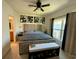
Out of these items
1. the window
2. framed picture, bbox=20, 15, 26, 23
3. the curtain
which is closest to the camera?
the curtain

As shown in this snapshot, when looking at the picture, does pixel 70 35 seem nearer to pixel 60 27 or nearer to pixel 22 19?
pixel 60 27

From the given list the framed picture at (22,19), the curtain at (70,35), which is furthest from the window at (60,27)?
the framed picture at (22,19)

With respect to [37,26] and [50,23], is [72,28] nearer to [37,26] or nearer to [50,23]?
[50,23]

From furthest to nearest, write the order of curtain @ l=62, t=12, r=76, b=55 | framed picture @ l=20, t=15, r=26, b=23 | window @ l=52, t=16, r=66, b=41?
framed picture @ l=20, t=15, r=26, b=23 → window @ l=52, t=16, r=66, b=41 → curtain @ l=62, t=12, r=76, b=55

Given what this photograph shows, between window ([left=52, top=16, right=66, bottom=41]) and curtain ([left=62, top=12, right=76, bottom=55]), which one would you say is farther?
window ([left=52, top=16, right=66, bottom=41])

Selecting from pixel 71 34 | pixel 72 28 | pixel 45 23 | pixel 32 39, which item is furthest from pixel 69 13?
pixel 45 23

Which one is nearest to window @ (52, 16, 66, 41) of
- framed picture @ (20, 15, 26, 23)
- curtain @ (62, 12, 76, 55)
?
curtain @ (62, 12, 76, 55)

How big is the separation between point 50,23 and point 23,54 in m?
4.38

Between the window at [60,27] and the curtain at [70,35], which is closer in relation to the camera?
the curtain at [70,35]

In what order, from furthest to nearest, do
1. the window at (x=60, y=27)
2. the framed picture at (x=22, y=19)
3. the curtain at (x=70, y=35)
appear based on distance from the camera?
1. the framed picture at (x=22, y=19)
2. the window at (x=60, y=27)
3. the curtain at (x=70, y=35)

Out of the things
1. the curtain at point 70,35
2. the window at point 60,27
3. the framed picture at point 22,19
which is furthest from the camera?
the framed picture at point 22,19

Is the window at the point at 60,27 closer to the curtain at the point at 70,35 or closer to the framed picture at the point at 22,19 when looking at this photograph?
the curtain at the point at 70,35

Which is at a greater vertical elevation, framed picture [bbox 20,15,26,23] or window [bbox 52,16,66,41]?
framed picture [bbox 20,15,26,23]

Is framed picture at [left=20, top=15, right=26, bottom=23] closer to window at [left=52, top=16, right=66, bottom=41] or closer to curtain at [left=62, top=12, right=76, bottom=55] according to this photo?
window at [left=52, top=16, right=66, bottom=41]
